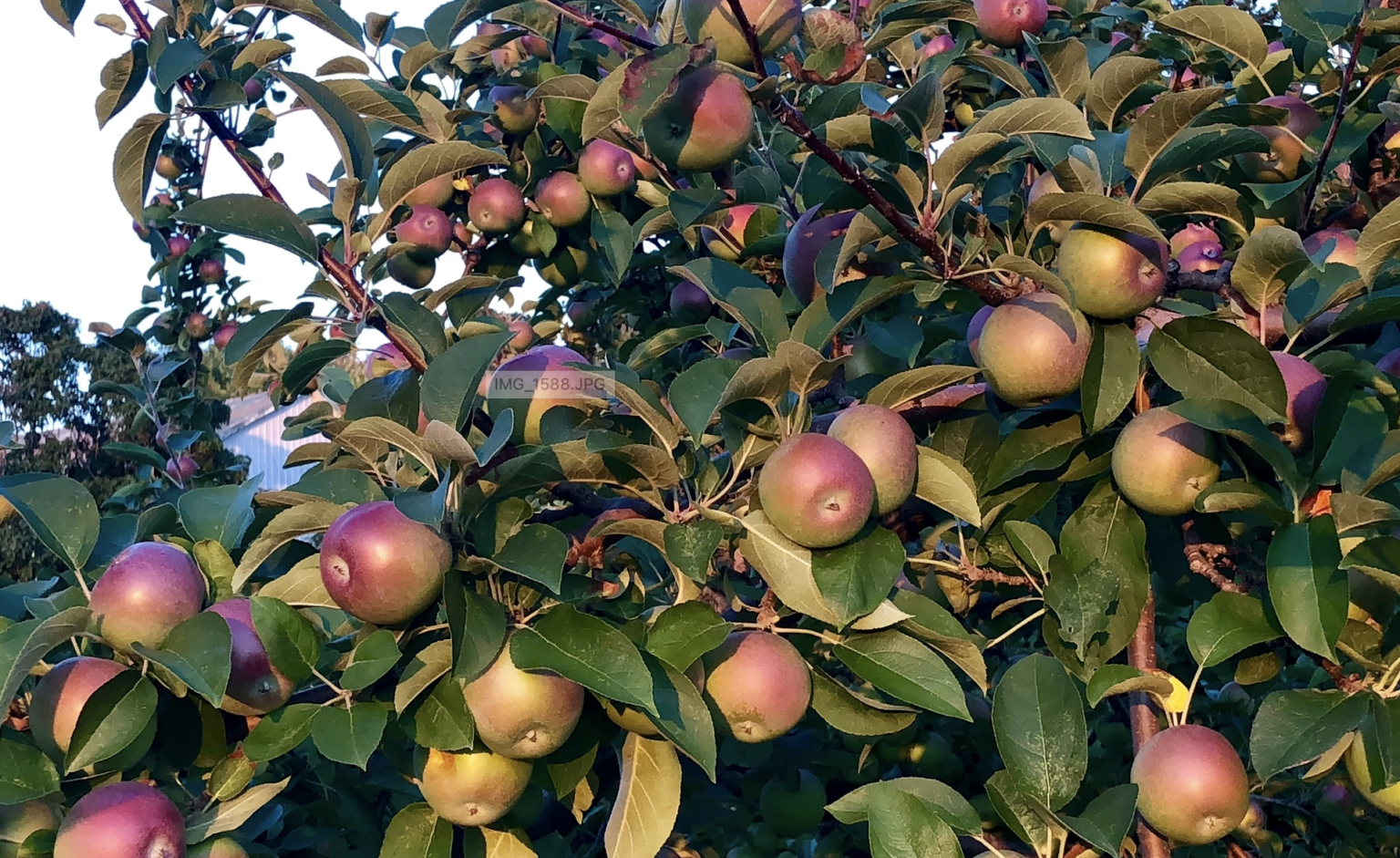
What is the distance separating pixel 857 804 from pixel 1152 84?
125cm

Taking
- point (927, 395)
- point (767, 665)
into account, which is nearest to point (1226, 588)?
point (927, 395)

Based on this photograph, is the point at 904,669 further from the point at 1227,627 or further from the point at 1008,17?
the point at 1008,17

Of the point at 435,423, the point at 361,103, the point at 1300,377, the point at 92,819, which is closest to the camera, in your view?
the point at 435,423

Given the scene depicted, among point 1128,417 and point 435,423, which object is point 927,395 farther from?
point 435,423

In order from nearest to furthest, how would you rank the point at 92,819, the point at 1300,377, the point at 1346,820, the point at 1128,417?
the point at 92,819 → the point at 1300,377 → the point at 1128,417 → the point at 1346,820

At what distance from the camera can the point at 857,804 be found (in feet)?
4.00

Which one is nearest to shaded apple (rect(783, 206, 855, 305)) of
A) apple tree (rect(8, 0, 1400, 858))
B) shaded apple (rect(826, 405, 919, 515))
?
apple tree (rect(8, 0, 1400, 858))

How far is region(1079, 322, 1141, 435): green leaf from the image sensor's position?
3.97 feet

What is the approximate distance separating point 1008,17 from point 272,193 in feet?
3.99

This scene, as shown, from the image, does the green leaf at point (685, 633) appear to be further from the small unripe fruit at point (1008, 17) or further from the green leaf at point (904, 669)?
the small unripe fruit at point (1008, 17)

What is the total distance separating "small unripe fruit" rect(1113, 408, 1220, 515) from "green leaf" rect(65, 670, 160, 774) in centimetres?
110

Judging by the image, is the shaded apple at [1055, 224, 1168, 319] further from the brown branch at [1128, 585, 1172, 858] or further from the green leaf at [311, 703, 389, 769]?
the green leaf at [311, 703, 389, 769]

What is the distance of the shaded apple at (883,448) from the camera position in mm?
1202

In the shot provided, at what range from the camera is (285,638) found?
46.1 inches
